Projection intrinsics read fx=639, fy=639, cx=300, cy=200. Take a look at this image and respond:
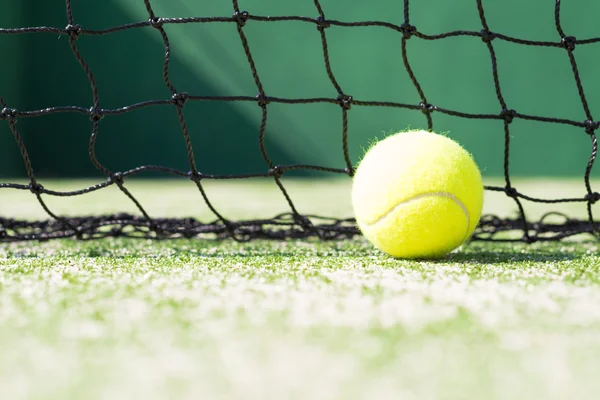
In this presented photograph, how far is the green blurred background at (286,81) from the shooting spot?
432cm

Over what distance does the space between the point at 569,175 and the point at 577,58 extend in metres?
0.80

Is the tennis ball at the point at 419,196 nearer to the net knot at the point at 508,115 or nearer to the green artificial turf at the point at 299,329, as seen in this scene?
the green artificial turf at the point at 299,329

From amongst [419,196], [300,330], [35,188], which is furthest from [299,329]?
[35,188]

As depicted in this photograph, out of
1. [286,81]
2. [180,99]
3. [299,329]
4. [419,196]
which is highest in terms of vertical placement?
[286,81]

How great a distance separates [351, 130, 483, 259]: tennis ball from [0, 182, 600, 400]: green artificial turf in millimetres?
42

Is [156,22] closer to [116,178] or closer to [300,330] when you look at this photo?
[116,178]

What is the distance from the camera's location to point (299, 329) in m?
0.65

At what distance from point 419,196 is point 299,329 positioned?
48 centimetres

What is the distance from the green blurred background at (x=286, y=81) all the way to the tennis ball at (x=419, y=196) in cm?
321

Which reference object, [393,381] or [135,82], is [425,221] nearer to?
[393,381]

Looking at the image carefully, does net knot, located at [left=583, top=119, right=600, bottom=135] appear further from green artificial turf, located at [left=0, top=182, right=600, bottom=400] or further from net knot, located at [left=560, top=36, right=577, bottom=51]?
green artificial turf, located at [left=0, top=182, right=600, bottom=400]

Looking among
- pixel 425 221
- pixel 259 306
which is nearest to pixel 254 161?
pixel 425 221

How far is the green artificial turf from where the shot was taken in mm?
506

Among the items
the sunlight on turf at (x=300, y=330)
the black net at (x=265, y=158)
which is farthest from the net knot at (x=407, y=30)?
the sunlight on turf at (x=300, y=330)
